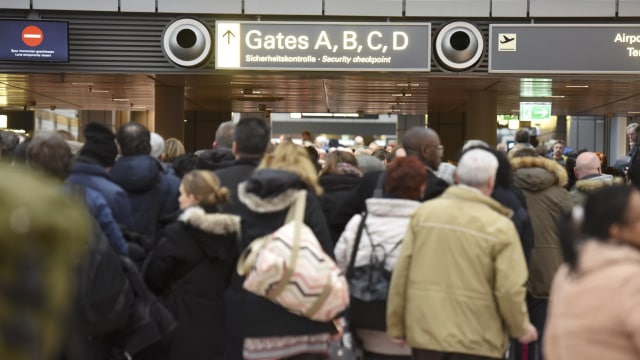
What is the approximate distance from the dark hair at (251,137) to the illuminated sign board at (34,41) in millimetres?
6977

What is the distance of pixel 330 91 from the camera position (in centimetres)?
1653

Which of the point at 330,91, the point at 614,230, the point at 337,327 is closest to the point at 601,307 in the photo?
the point at 614,230

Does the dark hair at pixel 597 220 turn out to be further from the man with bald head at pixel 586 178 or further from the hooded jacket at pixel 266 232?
the man with bald head at pixel 586 178

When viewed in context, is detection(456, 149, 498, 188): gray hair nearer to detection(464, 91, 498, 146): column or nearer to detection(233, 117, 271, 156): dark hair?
detection(233, 117, 271, 156): dark hair

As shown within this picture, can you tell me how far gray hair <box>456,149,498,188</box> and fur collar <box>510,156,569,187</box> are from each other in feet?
6.98

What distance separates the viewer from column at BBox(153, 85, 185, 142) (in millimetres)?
14195

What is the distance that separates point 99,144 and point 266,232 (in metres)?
1.51

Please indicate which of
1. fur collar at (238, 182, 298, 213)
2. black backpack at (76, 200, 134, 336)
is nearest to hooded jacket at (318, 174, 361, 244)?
fur collar at (238, 182, 298, 213)

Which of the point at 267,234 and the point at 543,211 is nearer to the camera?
the point at 267,234

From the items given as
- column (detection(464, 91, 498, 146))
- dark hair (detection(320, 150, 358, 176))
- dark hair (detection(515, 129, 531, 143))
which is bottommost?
dark hair (detection(320, 150, 358, 176))

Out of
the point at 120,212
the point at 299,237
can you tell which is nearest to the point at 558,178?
the point at 299,237

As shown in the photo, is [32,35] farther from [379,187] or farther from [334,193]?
Result: [379,187]

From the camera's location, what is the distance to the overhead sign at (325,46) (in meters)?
11.1

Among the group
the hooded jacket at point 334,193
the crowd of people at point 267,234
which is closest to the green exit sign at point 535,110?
the hooded jacket at point 334,193
